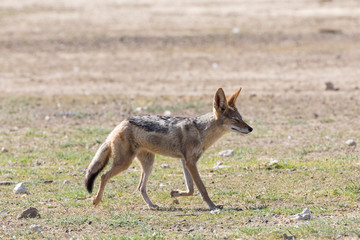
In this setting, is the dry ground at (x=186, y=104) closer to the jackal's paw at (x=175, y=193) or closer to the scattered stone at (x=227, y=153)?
the jackal's paw at (x=175, y=193)

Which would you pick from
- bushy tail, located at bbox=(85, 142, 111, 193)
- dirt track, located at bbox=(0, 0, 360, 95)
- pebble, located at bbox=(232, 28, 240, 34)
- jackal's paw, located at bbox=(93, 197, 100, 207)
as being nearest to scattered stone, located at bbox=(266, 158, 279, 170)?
bushy tail, located at bbox=(85, 142, 111, 193)

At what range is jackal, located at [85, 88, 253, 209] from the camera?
8.34 m

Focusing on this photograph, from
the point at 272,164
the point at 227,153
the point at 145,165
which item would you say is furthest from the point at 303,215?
the point at 227,153

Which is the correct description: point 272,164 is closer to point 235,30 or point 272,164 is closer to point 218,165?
point 218,165

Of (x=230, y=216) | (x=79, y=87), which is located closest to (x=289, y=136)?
(x=230, y=216)

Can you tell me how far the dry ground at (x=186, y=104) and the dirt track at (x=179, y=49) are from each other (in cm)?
7

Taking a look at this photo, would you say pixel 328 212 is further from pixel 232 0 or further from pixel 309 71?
pixel 232 0

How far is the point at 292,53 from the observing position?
74.5 ft

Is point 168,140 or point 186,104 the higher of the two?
point 168,140

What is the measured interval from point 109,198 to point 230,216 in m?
1.94

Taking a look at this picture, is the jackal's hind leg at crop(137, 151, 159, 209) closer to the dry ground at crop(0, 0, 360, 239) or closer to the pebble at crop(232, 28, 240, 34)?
the dry ground at crop(0, 0, 360, 239)

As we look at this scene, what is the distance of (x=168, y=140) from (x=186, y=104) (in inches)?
294

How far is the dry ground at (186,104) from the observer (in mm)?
7754

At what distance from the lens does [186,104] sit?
15852 mm
